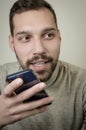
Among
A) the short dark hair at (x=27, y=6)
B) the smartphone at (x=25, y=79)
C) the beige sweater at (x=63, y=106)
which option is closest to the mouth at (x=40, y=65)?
the beige sweater at (x=63, y=106)

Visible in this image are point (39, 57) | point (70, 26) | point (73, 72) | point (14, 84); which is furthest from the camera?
point (70, 26)

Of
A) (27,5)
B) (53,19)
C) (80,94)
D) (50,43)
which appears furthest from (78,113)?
(27,5)

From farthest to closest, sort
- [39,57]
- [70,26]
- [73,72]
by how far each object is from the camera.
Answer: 1. [70,26]
2. [73,72]
3. [39,57]

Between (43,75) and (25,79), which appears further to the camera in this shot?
(43,75)

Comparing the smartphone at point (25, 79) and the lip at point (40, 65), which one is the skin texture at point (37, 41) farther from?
the smartphone at point (25, 79)

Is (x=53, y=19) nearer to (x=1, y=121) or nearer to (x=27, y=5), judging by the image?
(x=27, y=5)

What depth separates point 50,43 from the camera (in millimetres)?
984

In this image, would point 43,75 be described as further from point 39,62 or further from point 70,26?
point 70,26

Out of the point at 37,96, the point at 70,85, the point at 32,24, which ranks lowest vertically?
the point at 70,85

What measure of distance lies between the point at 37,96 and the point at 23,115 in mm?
77

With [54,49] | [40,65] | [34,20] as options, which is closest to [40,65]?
[40,65]

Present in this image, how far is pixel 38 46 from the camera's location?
3.04 feet

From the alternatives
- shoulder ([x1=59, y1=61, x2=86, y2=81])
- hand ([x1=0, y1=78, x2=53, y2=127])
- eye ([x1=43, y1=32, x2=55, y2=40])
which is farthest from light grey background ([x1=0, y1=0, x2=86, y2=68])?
hand ([x1=0, y1=78, x2=53, y2=127])

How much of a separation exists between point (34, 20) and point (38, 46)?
127 millimetres
